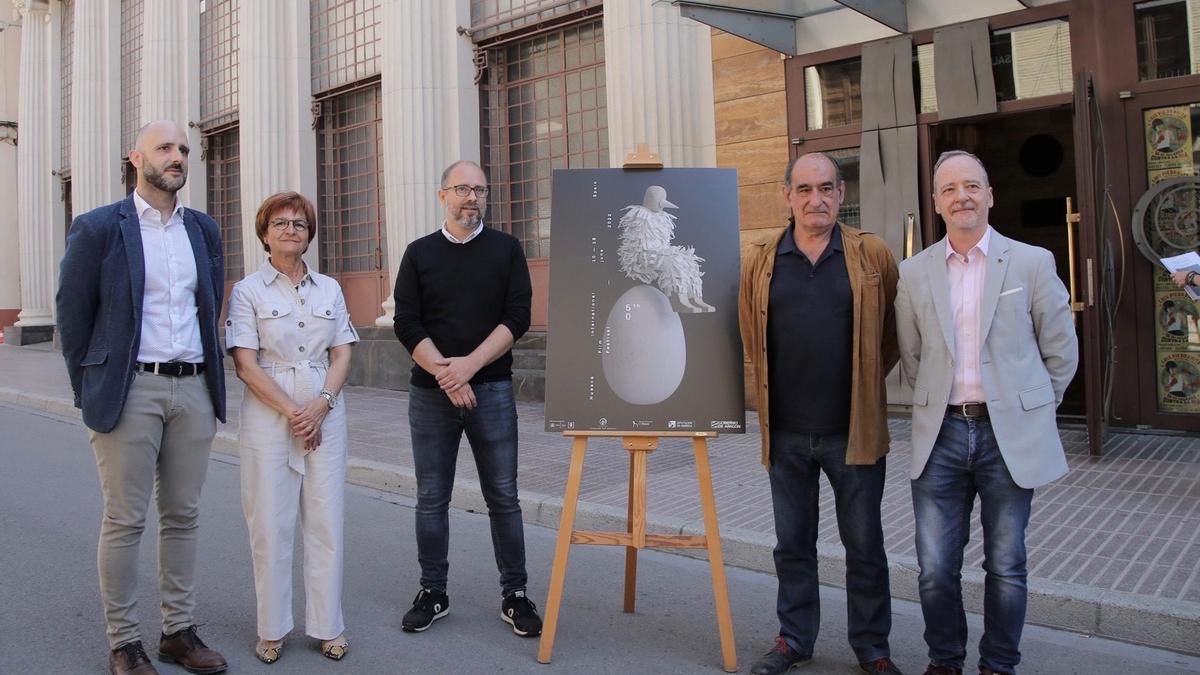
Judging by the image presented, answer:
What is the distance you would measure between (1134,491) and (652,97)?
6383 mm

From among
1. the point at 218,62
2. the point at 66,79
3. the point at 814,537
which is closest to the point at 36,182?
the point at 66,79

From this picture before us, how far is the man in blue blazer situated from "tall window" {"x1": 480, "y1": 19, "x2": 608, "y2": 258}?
27.7 ft

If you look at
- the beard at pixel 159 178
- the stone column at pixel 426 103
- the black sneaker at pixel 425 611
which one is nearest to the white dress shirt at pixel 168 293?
the beard at pixel 159 178

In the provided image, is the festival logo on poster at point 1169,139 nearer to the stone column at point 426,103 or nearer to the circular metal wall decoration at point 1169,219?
the circular metal wall decoration at point 1169,219

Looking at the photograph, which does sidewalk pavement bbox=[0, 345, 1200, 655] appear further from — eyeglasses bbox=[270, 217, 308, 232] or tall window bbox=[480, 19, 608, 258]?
tall window bbox=[480, 19, 608, 258]

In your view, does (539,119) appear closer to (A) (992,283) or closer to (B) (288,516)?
(B) (288,516)

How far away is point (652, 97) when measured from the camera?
10.3m

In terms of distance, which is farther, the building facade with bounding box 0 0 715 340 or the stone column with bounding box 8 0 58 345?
the stone column with bounding box 8 0 58 345

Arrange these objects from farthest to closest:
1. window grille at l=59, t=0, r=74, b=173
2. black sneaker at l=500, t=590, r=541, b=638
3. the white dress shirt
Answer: window grille at l=59, t=0, r=74, b=173, black sneaker at l=500, t=590, r=541, b=638, the white dress shirt

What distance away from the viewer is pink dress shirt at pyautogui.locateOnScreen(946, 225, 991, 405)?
133 inches

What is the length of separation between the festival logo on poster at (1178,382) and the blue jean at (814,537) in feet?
19.0

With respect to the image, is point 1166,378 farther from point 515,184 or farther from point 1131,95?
point 515,184

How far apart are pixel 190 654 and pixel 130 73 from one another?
21.6 meters

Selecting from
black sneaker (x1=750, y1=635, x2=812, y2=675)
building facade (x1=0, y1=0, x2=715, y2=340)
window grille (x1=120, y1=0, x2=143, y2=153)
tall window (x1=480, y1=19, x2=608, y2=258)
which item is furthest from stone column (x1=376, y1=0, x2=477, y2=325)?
window grille (x1=120, y1=0, x2=143, y2=153)
